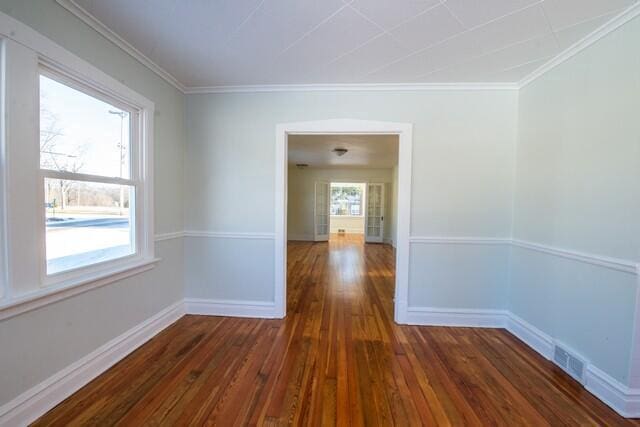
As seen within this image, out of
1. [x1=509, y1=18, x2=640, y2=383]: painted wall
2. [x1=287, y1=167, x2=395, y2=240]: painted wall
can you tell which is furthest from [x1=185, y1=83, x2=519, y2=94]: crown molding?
[x1=287, y1=167, x2=395, y2=240]: painted wall

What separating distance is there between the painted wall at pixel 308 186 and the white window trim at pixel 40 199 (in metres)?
6.45

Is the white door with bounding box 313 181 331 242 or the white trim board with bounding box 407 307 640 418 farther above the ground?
the white door with bounding box 313 181 331 242

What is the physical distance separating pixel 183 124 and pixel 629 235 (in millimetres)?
3820

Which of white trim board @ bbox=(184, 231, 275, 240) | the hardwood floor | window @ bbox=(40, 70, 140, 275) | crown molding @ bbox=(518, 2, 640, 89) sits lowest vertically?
the hardwood floor

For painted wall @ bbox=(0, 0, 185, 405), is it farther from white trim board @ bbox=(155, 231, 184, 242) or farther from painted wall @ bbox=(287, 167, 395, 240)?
painted wall @ bbox=(287, 167, 395, 240)

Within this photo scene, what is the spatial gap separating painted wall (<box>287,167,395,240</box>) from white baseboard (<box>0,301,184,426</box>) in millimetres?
6499

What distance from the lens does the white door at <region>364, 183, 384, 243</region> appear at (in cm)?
869

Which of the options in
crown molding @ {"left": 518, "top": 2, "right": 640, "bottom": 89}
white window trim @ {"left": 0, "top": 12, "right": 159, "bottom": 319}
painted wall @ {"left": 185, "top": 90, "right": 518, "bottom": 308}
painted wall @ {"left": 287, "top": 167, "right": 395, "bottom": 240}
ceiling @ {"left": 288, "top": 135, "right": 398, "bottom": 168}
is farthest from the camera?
painted wall @ {"left": 287, "top": 167, "right": 395, "bottom": 240}

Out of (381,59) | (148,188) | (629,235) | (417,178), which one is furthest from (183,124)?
(629,235)

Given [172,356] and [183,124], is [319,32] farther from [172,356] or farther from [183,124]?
[172,356]

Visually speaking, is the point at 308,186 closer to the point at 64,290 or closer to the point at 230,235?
the point at 230,235

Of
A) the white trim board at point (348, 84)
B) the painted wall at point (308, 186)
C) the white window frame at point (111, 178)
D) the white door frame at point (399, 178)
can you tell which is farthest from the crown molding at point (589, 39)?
the painted wall at point (308, 186)

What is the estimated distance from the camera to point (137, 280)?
223cm

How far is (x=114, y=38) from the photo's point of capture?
1918 mm
